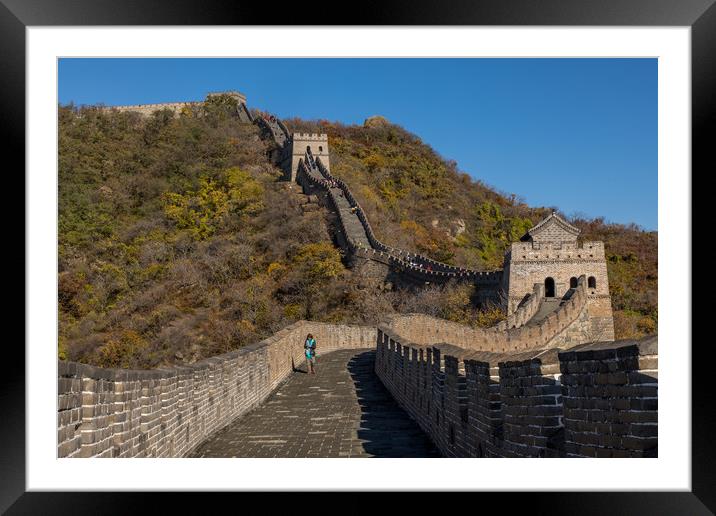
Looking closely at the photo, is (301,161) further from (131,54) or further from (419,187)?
(131,54)

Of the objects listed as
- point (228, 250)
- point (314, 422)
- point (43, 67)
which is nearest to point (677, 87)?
point (43, 67)

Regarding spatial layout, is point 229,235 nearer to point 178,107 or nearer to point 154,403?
point 178,107

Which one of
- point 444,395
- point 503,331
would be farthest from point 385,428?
point 503,331

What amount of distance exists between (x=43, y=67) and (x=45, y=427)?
9.42 feet

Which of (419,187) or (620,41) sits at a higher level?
(419,187)

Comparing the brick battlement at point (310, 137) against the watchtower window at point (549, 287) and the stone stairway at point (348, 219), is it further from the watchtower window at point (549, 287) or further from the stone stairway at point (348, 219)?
the watchtower window at point (549, 287)

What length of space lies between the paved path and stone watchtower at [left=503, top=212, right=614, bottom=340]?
1642 centimetres

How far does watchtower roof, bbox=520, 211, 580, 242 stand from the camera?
110ft

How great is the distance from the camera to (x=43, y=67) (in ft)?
20.4

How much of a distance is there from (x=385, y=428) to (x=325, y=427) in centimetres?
84

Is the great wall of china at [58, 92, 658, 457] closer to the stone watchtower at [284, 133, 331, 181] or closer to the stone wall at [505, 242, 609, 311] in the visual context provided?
the stone wall at [505, 242, 609, 311]

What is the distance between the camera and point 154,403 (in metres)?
7.64

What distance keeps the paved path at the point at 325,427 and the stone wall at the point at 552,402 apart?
1099mm

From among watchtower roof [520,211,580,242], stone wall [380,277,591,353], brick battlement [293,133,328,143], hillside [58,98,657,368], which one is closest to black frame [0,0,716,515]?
stone wall [380,277,591,353]
